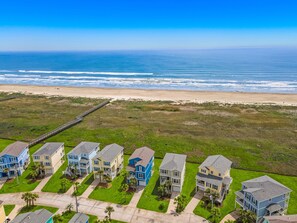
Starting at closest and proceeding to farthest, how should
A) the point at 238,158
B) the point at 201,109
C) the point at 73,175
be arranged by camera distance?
the point at 73,175
the point at 238,158
the point at 201,109

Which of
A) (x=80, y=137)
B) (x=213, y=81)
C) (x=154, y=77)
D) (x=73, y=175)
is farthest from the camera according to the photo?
(x=154, y=77)

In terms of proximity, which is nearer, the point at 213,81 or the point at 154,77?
the point at 213,81

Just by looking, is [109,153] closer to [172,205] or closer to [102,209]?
[102,209]

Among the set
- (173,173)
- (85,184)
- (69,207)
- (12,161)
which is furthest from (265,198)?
(12,161)

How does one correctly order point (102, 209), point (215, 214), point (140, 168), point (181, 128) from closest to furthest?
point (215, 214) → point (102, 209) → point (140, 168) → point (181, 128)

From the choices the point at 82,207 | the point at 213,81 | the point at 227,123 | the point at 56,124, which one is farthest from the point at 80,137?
the point at 213,81

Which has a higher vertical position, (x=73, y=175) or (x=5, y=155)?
(x=5, y=155)

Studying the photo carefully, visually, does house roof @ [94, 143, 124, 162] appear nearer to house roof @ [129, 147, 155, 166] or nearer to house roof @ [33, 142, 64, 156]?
house roof @ [129, 147, 155, 166]

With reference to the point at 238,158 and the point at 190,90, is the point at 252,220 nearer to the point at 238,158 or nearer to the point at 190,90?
the point at 238,158
